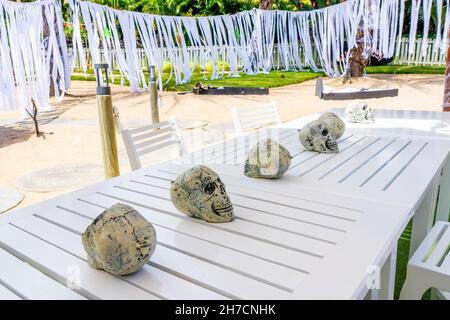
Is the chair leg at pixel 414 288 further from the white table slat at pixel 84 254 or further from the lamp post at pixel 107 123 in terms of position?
the lamp post at pixel 107 123

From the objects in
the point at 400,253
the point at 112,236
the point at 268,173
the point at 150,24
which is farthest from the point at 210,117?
the point at 112,236

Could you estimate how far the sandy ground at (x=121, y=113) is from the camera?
13.3ft

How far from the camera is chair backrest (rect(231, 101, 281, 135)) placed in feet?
8.93

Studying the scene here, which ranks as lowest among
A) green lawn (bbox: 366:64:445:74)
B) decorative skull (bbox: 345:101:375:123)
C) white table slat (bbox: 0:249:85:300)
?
green lawn (bbox: 366:64:445:74)

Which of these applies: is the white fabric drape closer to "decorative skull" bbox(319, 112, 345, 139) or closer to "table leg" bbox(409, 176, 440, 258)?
"decorative skull" bbox(319, 112, 345, 139)

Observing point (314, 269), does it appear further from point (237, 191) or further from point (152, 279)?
point (237, 191)

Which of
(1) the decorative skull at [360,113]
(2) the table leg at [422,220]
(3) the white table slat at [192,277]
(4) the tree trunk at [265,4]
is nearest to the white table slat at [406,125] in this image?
(1) the decorative skull at [360,113]

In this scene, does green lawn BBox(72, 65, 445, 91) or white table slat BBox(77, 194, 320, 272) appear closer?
white table slat BBox(77, 194, 320, 272)

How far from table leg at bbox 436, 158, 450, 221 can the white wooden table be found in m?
1.33

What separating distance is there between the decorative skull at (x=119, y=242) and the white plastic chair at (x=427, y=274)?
35.9 inches

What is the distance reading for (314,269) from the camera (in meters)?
0.86

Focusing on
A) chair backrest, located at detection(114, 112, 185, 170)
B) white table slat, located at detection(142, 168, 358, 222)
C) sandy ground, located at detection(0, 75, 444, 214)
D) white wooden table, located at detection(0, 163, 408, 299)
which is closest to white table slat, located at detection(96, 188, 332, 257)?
white wooden table, located at detection(0, 163, 408, 299)
